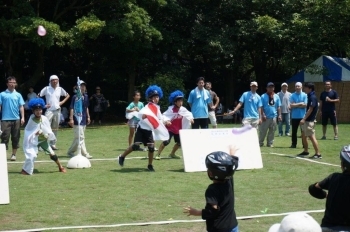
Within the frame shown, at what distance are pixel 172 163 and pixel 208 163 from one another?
399 inches

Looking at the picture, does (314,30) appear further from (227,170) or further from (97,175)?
(227,170)

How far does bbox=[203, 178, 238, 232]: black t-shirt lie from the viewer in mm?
5848

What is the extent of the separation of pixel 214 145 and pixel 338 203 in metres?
8.66

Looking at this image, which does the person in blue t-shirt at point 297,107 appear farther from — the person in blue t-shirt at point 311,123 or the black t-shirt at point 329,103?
the black t-shirt at point 329,103

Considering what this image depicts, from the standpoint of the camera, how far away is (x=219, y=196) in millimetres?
5879

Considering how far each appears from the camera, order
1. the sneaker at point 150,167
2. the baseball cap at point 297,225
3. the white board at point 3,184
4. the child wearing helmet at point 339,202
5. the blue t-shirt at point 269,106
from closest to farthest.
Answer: the baseball cap at point 297,225, the child wearing helmet at point 339,202, the white board at point 3,184, the sneaker at point 150,167, the blue t-shirt at point 269,106

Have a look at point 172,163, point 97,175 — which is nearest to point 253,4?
point 172,163

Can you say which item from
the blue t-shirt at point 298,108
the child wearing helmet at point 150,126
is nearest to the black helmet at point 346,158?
the child wearing helmet at point 150,126

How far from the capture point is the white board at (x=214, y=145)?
14.2 meters

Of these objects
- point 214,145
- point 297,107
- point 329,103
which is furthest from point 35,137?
point 329,103

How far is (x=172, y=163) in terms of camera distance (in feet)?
52.0

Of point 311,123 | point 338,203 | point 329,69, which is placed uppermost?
point 329,69

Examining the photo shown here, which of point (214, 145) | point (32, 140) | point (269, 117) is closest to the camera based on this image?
point (32, 140)

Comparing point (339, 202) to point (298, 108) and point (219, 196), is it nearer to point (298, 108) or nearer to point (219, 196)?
point (219, 196)
